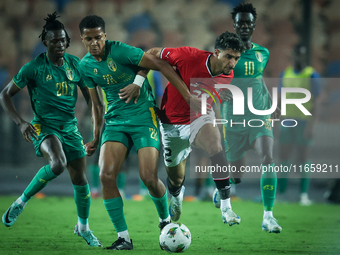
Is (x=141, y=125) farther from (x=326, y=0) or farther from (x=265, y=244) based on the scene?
(x=326, y=0)

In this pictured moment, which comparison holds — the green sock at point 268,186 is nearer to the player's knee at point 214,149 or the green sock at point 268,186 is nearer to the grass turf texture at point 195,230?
the grass turf texture at point 195,230

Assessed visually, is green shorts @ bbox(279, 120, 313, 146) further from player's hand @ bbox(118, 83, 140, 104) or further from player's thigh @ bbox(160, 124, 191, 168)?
player's hand @ bbox(118, 83, 140, 104)

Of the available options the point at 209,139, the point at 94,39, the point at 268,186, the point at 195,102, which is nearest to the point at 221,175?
the point at 209,139

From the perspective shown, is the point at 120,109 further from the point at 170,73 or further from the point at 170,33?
the point at 170,33

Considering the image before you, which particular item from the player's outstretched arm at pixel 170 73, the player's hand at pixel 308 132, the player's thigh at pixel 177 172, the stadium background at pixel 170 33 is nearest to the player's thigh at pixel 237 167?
the player's thigh at pixel 177 172

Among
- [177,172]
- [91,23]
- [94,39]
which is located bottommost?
[177,172]

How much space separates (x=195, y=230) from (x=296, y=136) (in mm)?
3723

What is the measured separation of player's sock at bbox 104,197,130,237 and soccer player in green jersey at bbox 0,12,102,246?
548mm

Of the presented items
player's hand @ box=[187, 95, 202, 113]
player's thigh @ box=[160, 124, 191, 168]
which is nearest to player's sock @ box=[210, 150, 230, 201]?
player's thigh @ box=[160, 124, 191, 168]

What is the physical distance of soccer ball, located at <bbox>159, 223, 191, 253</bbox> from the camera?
4223 millimetres

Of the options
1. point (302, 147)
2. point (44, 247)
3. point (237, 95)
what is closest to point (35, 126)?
point (44, 247)

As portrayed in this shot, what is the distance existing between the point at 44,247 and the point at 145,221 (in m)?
2.12

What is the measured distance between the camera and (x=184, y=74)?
198 inches

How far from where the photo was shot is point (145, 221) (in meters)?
6.45
